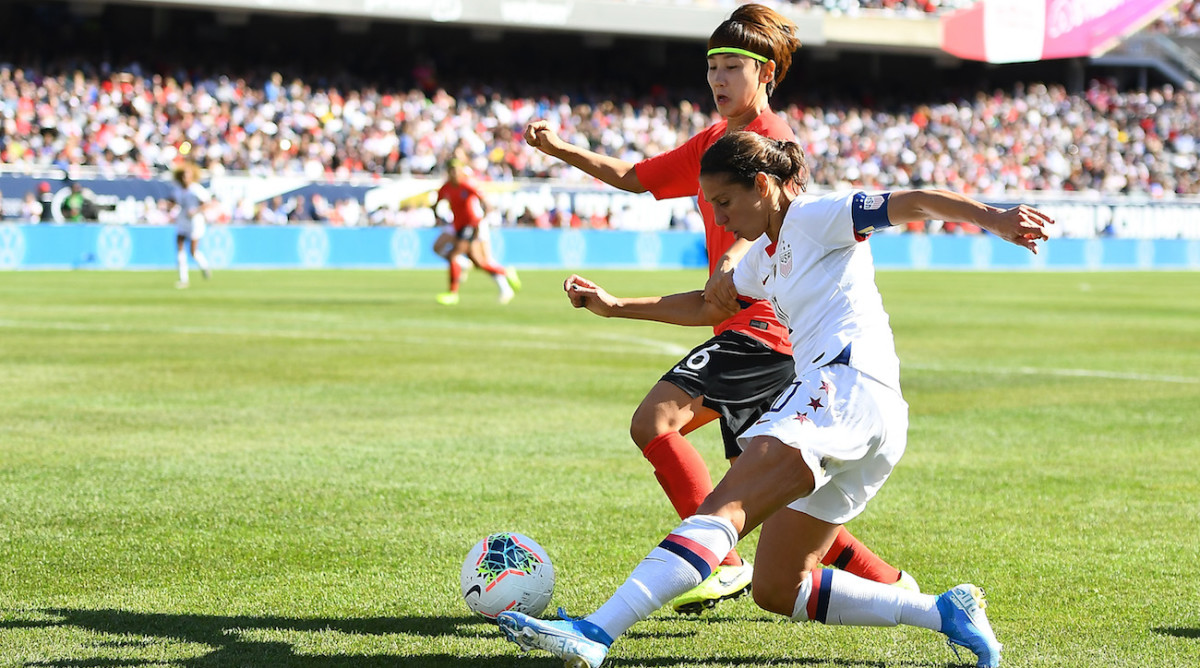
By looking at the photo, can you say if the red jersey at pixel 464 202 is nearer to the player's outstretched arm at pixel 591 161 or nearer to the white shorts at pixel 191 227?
the white shorts at pixel 191 227

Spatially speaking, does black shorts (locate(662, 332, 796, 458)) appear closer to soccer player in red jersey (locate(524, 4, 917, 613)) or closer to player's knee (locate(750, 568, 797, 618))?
soccer player in red jersey (locate(524, 4, 917, 613))

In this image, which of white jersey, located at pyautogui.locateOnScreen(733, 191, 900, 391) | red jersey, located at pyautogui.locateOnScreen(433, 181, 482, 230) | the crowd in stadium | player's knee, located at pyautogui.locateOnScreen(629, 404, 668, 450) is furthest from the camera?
the crowd in stadium

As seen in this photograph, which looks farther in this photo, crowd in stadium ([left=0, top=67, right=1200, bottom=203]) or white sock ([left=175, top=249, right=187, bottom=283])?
crowd in stadium ([left=0, top=67, right=1200, bottom=203])

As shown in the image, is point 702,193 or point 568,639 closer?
point 568,639

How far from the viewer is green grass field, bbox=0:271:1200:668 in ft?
15.8

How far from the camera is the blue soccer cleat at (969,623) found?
435cm

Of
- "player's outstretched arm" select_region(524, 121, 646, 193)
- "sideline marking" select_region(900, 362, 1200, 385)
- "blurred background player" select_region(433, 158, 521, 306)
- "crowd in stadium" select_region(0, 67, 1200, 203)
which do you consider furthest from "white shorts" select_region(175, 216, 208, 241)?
"player's outstretched arm" select_region(524, 121, 646, 193)

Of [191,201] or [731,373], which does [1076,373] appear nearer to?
[731,373]

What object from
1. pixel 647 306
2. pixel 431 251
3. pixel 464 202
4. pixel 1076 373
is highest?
pixel 464 202

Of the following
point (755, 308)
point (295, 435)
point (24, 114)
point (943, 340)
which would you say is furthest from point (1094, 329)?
point (24, 114)

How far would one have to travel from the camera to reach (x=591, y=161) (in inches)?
237

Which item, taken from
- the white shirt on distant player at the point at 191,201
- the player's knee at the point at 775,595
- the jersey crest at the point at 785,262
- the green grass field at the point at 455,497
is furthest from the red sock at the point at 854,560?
the white shirt on distant player at the point at 191,201

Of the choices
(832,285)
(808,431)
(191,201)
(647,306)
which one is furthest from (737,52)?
(191,201)

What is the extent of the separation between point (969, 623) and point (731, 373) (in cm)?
130
